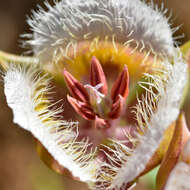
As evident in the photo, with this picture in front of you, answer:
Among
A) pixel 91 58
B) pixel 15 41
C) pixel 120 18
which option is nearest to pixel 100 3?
pixel 120 18

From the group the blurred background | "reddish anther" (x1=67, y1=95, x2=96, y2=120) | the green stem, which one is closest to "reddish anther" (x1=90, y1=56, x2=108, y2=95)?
"reddish anther" (x1=67, y1=95, x2=96, y2=120)

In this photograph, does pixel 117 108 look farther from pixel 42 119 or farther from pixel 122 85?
pixel 42 119

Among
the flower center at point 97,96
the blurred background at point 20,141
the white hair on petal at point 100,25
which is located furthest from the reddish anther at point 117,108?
the blurred background at point 20,141

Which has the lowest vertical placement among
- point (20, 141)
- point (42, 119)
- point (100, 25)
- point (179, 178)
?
point (20, 141)

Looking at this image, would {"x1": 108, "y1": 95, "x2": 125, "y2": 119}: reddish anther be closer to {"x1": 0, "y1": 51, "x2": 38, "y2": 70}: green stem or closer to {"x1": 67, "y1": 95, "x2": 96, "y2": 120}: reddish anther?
{"x1": 67, "y1": 95, "x2": 96, "y2": 120}: reddish anther

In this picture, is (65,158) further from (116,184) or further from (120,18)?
(120,18)

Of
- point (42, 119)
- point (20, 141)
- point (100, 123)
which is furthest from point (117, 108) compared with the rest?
point (20, 141)

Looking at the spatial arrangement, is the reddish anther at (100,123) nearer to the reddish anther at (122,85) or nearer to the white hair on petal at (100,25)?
the reddish anther at (122,85)
